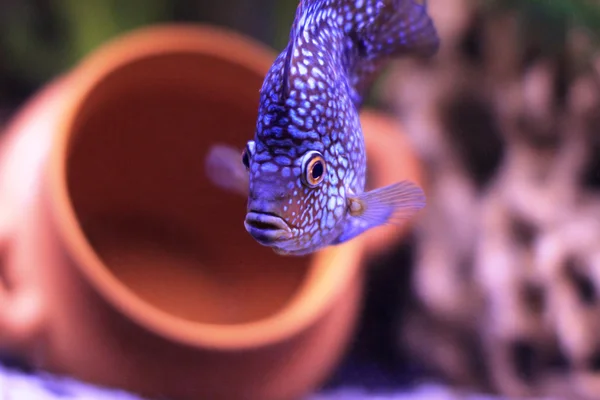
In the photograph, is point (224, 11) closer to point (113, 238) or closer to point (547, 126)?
point (113, 238)

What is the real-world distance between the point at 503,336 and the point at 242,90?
4.61ft

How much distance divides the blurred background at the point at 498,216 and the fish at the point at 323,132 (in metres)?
1.34

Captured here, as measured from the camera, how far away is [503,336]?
237 cm

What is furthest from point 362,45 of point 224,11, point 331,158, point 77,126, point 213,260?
point 224,11

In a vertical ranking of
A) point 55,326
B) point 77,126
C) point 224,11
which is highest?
point 224,11

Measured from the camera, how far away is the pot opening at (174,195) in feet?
7.07

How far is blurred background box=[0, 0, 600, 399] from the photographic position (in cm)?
234

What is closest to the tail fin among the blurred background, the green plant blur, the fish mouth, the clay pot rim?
the fish mouth

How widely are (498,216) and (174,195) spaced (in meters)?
1.35

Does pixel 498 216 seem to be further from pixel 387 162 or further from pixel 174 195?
pixel 174 195

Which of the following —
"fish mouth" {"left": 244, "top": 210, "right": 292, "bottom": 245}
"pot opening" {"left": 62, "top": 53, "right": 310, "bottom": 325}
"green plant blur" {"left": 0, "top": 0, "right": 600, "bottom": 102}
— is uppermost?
"green plant blur" {"left": 0, "top": 0, "right": 600, "bottom": 102}

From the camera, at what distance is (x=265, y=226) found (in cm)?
96

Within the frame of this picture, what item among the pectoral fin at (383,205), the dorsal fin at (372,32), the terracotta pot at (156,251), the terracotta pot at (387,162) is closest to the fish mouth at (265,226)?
the pectoral fin at (383,205)

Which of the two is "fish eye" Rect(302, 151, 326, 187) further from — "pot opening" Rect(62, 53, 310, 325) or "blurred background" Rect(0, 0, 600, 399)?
"blurred background" Rect(0, 0, 600, 399)
